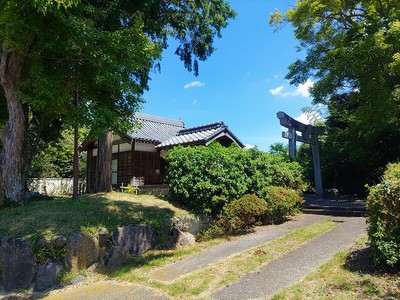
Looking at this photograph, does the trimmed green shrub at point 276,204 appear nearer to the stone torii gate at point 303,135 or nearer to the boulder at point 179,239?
the boulder at point 179,239

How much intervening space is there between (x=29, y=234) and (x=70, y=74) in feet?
13.1

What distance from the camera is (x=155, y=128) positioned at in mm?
20984

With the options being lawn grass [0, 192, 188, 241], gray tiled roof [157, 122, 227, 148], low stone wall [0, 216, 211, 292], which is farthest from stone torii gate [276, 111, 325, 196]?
low stone wall [0, 216, 211, 292]

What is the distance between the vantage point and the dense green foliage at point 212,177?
29.7 feet

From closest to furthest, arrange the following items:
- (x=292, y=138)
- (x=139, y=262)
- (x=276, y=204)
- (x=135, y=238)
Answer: (x=139, y=262) → (x=135, y=238) → (x=276, y=204) → (x=292, y=138)

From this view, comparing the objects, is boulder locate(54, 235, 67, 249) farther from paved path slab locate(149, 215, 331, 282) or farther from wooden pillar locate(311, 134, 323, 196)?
wooden pillar locate(311, 134, 323, 196)

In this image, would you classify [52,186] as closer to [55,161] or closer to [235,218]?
[55,161]

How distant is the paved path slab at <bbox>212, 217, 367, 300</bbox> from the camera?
4.81m

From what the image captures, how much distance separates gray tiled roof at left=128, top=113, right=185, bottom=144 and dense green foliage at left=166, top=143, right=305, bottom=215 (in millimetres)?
8659

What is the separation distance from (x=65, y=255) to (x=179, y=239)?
9.60ft

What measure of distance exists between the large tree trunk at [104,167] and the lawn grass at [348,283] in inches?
357

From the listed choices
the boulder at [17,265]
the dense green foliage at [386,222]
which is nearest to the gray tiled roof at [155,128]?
the boulder at [17,265]

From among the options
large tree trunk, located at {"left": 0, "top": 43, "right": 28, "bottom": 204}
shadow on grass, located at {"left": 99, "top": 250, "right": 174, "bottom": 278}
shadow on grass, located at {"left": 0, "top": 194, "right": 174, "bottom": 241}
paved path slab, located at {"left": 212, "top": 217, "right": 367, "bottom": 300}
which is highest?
large tree trunk, located at {"left": 0, "top": 43, "right": 28, "bottom": 204}

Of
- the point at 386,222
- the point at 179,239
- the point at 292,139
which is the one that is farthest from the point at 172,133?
the point at 386,222
